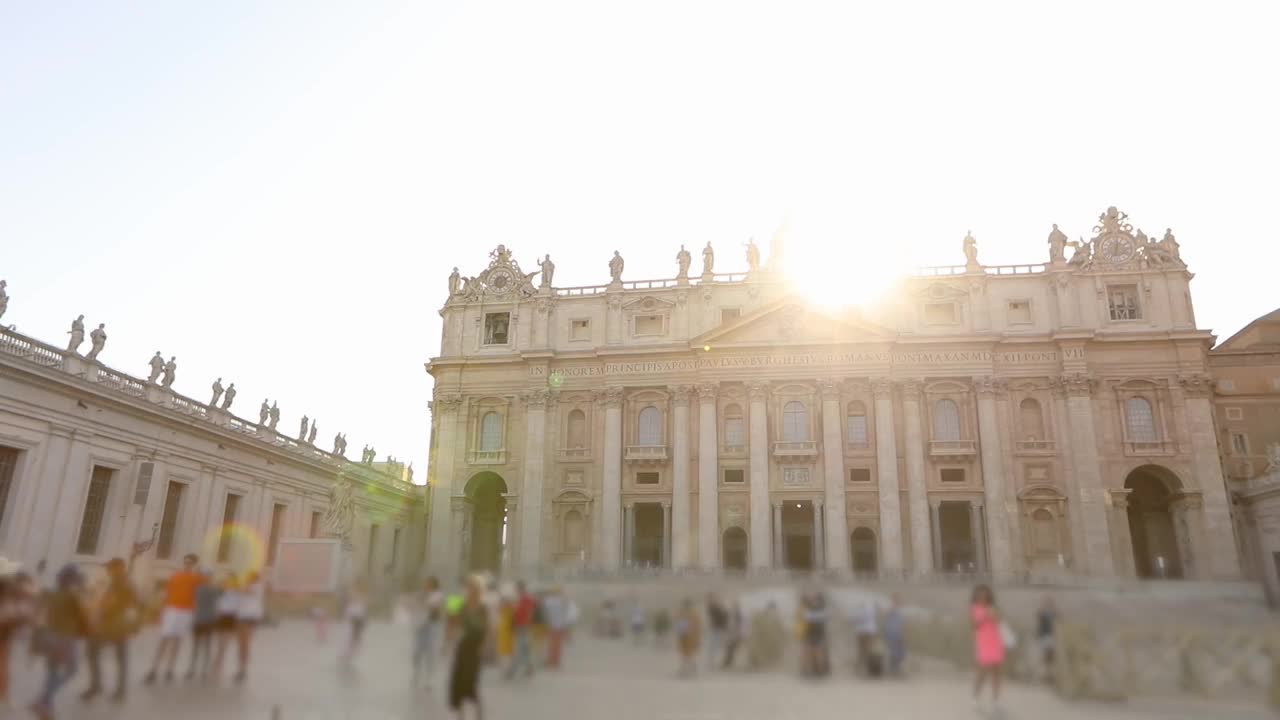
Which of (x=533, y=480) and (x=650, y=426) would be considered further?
(x=650, y=426)

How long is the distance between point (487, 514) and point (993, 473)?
105 feet

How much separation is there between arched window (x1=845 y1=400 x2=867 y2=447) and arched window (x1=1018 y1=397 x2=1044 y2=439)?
873cm

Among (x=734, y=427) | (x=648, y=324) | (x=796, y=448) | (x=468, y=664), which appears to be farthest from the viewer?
(x=648, y=324)

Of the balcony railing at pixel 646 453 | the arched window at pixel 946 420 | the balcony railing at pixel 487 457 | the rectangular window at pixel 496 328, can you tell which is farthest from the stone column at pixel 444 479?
the arched window at pixel 946 420

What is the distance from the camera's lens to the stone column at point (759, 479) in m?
45.4

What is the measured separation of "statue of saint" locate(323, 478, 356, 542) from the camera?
3581cm

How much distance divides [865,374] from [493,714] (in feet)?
129

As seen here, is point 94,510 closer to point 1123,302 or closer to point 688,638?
point 688,638

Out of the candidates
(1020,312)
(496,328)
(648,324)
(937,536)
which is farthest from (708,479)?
(1020,312)

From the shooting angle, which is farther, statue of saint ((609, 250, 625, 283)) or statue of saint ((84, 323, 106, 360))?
statue of saint ((609, 250, 625, 283))

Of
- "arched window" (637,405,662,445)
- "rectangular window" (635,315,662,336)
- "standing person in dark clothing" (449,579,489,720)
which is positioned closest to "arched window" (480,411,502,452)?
"arched window" (637,405,662,445)

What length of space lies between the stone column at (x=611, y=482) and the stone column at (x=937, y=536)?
17.6m

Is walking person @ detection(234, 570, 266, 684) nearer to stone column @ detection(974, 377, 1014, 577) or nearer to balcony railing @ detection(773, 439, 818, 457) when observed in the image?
balcony railing @ detection(773, 439, 818, 457)

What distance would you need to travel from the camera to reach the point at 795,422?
47.9m
